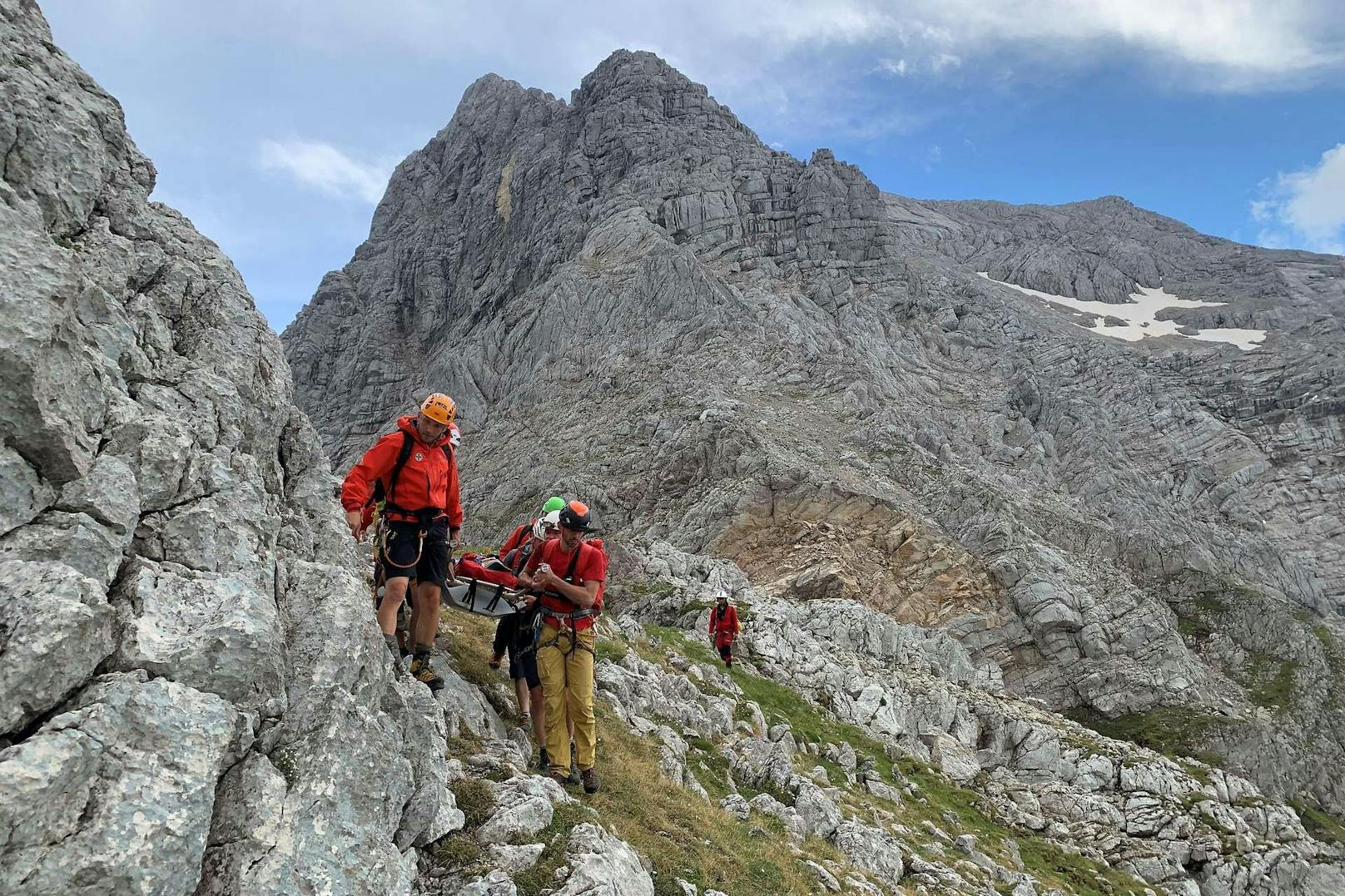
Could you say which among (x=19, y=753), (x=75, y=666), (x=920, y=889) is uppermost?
(x=75, y=666)

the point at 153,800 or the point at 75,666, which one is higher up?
the point at 75,666

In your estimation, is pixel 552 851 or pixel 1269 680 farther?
pixel 1269 680

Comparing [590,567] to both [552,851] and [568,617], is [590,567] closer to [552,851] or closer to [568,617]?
[568,617]

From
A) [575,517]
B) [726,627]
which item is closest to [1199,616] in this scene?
[726,627]

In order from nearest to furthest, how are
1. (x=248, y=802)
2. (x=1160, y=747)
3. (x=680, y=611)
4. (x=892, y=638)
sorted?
1. (x=248, y=802)
2. (x=680, y=611)
3. (x=892, y=638)
4. (x=1160, y=747)

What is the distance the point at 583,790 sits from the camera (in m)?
9.70

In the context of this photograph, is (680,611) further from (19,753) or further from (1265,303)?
(1265,303)

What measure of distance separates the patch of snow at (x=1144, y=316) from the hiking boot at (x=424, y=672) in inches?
4765

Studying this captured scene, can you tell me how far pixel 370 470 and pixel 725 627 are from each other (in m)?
18.4

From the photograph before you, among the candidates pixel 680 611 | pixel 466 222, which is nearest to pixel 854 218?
pixel 466 222

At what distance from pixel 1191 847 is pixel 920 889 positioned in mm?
16143

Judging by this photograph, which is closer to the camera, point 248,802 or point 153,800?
point 153,800

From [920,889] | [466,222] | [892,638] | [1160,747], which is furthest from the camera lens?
[466,222]

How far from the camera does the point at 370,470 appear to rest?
895 cm
